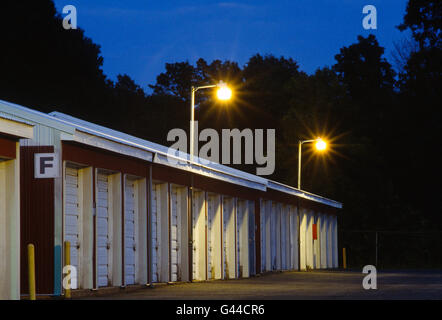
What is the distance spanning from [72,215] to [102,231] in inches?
64.8

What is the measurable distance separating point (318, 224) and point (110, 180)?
85.8 ft

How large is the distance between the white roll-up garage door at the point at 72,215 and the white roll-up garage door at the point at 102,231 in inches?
43.4

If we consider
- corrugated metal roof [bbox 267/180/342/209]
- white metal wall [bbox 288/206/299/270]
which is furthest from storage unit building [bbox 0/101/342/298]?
white metal wall [bbox 288/206/299/270]

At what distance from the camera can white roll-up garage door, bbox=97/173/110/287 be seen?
19844 millimetres

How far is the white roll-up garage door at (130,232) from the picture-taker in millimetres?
21375

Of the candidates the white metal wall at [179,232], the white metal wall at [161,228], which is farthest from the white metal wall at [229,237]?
the white metal wall at [161,228]

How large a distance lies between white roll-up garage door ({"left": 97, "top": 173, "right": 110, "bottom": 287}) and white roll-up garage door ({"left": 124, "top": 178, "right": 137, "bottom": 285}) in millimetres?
886

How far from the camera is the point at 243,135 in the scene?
71625mm

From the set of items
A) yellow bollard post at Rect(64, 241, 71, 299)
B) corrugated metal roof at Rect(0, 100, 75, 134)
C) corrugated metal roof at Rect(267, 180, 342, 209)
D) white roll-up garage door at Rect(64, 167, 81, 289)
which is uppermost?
corrugated metal roof at Rect(0, 100, 75, 134)

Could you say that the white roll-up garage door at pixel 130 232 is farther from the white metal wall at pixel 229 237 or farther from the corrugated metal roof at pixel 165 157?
the white metal wall at pixel 229 237

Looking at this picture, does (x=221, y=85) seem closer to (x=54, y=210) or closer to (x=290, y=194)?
(x=54, y=210)

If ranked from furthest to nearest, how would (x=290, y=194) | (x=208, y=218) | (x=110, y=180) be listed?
(x=290, y=194) < (x=208, y=218) < (x=110, y=180)

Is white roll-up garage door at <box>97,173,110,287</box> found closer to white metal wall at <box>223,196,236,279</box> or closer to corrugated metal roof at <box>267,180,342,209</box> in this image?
white metal wall at <box>223,196,236,279</box>
